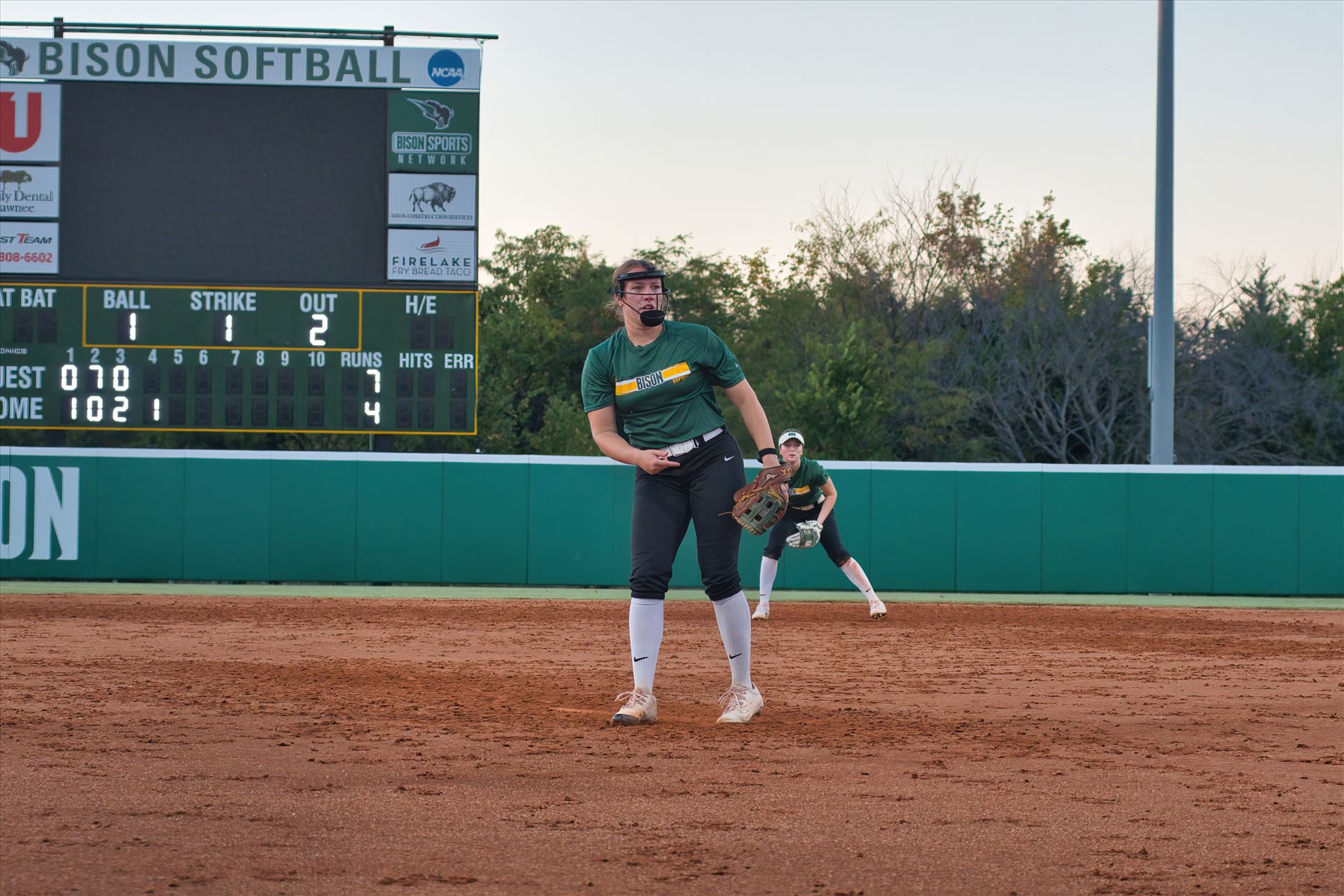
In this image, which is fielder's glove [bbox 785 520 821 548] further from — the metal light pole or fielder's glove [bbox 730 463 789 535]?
the metal light pole

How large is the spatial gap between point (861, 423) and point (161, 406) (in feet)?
57.7

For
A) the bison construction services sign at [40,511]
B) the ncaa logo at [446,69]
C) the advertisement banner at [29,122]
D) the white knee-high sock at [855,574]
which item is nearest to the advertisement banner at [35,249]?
the advertisement banner at [29,122]

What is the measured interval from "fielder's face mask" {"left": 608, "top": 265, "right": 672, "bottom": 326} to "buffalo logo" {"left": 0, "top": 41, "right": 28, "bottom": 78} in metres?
12.5

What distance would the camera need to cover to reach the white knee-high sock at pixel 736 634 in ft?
20.4

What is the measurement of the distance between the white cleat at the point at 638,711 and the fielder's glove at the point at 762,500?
872 mm

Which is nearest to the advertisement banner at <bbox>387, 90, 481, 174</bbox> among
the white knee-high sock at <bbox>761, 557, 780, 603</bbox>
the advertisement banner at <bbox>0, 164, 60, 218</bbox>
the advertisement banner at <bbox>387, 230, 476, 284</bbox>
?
the advertisement banner at <bbox>387, 230, 476, 284</bbox>

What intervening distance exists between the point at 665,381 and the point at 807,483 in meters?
5.51

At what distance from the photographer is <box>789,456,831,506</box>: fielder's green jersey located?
444 inches

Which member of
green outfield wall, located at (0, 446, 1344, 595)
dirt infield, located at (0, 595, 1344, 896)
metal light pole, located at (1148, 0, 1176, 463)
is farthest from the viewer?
metal light pole, located at (1148, 0, 1176, 463)

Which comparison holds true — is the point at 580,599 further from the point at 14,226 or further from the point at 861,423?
the point at 861,423

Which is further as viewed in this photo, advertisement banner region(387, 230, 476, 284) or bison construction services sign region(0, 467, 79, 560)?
bison construction services sign region(0, 467, 79, 560)

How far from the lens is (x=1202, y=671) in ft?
28.5

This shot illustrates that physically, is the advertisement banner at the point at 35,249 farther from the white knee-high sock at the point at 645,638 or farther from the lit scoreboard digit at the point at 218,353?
the white knee-high sock at the point at 645,638

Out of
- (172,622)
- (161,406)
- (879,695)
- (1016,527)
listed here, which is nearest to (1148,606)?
(1016,527)
